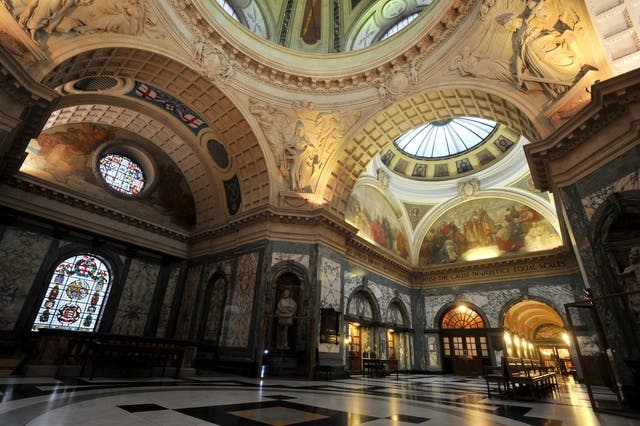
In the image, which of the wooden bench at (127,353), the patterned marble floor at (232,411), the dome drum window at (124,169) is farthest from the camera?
the dome drum window at (124,169)

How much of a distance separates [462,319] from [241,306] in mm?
12785

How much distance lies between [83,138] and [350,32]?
40.1 ft

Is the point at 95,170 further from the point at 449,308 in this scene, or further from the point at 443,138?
the point at 449,308

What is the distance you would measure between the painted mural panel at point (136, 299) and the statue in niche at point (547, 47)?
50.3 feet

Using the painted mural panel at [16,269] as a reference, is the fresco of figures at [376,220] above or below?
above

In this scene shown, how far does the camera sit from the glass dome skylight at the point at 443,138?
1800 cm

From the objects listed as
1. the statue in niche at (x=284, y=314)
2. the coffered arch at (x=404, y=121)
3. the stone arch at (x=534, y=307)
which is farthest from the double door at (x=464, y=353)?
the statue in niche at (x=284, y=314)

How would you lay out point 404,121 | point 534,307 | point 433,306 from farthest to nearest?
1. point 534,307
2. point 433,306
3. point 404,121

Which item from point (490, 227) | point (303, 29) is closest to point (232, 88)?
point (303, 29)

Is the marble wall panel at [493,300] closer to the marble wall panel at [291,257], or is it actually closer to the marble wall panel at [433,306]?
the marble wall panel at [433,306]

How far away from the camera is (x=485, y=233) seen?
1909cm

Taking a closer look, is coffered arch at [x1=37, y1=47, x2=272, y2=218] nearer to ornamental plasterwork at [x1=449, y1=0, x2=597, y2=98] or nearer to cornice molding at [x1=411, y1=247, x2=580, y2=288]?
ornamental plasterwork at [x1=449, y1=0, x2=597, y2=98]

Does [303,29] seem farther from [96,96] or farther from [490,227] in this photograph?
[490,227]

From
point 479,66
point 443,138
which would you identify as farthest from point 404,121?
point 443,138
